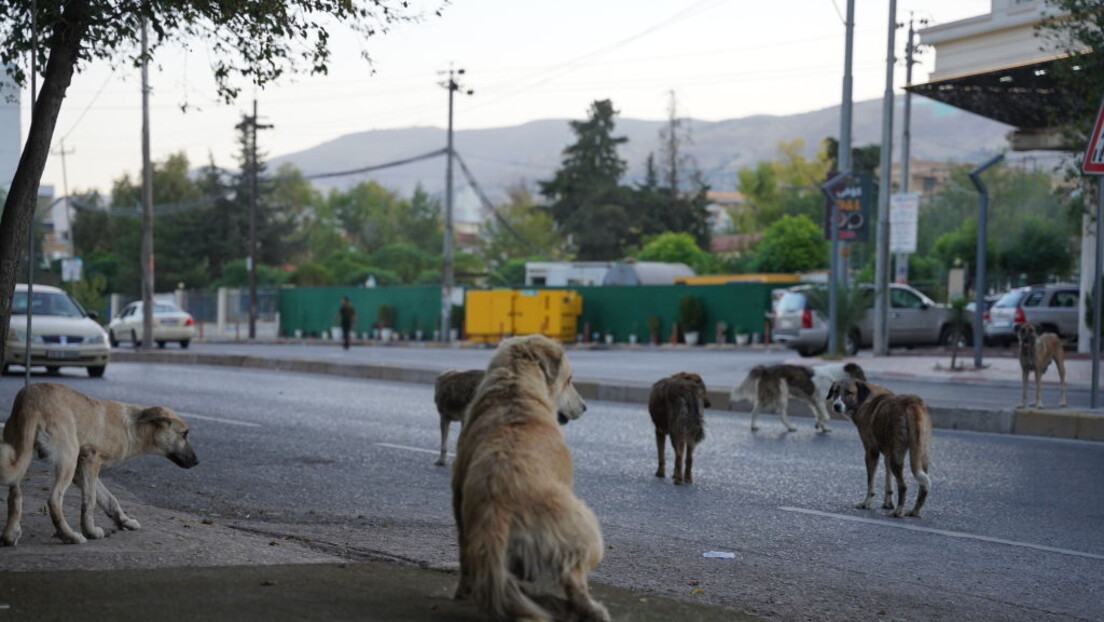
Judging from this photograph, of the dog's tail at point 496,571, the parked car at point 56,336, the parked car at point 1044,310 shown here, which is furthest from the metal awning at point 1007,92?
the dog's tail at point 496,571

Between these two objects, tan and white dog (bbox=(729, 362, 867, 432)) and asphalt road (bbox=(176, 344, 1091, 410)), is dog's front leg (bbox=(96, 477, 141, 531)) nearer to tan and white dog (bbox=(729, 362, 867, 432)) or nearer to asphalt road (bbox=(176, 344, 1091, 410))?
tan and white dog (bbox=(729, 362, 867, 432))

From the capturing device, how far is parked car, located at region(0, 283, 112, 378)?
70.7 feet

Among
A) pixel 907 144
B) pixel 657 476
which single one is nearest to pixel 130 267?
pixel 907 144

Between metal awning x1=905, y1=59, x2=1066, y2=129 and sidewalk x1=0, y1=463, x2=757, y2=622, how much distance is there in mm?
22142

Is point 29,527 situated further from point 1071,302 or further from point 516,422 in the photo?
point 1071,302

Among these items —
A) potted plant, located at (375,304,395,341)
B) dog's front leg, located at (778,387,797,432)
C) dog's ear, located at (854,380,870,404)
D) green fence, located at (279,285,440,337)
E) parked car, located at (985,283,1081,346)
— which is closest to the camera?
dog's ear, located at (854,380,870,404)

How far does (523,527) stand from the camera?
434 cm

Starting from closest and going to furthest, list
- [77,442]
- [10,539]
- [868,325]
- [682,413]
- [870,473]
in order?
[10,539] < [77,442] < [870,473] < [682,413] < [868,325]

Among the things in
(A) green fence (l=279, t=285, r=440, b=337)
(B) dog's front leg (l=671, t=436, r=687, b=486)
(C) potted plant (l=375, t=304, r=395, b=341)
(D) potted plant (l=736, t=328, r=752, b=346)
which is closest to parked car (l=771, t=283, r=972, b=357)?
(D) potted plant (l=736, t=328, r=752, b=346)

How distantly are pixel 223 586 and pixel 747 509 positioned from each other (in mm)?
4460

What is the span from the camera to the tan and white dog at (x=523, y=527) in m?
4.32

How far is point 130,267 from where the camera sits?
3364 inches

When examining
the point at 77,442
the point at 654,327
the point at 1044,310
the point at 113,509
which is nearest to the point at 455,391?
the point at 113,509

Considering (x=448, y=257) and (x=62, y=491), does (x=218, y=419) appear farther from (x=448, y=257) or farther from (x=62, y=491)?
(x=448, y=257)
